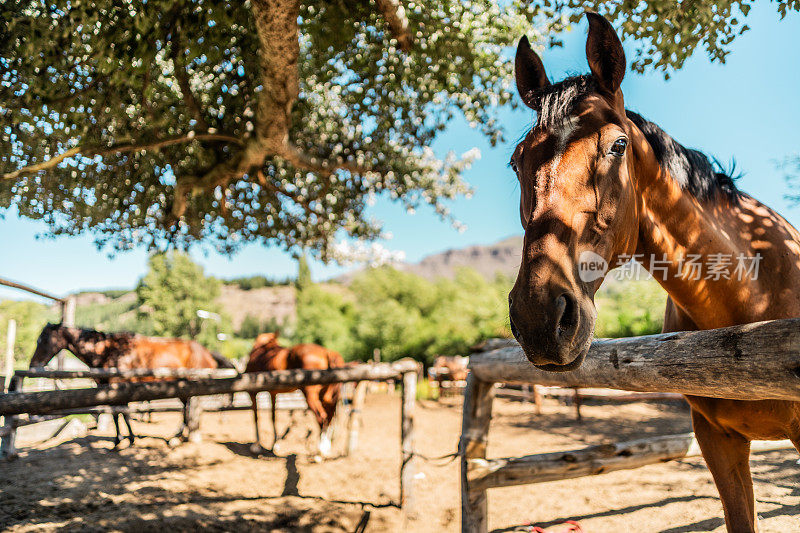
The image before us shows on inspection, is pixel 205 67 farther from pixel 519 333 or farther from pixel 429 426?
pixel 429 426

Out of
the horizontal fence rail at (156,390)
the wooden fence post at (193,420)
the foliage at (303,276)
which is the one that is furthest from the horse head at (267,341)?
the foliage at (303,276)

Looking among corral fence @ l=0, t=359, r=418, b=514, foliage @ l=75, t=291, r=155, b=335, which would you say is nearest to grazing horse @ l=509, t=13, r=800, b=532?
corral fence @ l=0, t=359, r=418, b=514

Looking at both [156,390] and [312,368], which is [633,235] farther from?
[312,368]

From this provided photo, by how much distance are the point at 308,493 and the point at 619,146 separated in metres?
4.96

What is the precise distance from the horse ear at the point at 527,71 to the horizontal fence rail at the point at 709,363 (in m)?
1.15

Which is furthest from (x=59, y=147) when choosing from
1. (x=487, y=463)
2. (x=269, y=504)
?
(x=487, y=463)

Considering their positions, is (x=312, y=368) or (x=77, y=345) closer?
(x=312, y=368)

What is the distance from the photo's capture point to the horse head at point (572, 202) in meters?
1.14

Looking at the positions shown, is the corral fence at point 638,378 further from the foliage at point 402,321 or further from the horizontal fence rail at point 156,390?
the foliage at point 402,321

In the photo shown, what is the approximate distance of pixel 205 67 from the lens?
218 inches

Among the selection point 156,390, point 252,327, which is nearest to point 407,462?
point 156,390

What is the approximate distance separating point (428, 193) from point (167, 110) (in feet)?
15.9

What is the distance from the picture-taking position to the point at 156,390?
2896 millimetres

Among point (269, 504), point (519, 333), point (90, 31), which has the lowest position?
point (269, 504)
